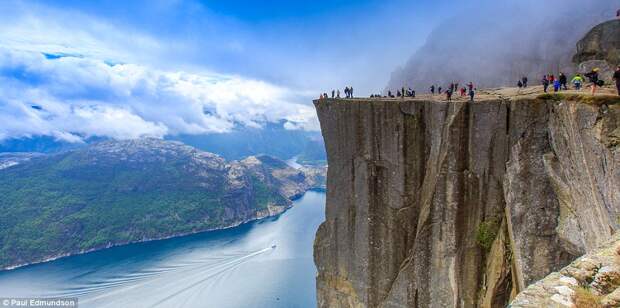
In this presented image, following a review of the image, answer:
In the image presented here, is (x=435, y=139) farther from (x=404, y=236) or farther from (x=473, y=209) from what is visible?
(x=404, y=236)

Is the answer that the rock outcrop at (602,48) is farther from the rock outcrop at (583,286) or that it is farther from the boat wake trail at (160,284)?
the boat wake trail at (160,284)

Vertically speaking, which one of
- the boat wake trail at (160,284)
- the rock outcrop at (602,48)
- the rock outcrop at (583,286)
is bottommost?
the boat wake trail at (160,284)

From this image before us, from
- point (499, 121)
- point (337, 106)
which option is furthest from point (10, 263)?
point (499, 121)

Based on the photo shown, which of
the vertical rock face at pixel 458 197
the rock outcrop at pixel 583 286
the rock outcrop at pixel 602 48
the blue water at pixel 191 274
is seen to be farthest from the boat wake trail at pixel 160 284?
the rock outcrop at pixel 583 286

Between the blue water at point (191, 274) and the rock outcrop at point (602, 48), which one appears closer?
the rock outcrop at point (602, 48)

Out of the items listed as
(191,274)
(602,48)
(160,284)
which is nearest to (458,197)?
(602,48)

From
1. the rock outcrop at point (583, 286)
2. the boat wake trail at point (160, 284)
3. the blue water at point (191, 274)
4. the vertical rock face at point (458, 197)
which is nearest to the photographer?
the rock outcrop at point (583, 286)

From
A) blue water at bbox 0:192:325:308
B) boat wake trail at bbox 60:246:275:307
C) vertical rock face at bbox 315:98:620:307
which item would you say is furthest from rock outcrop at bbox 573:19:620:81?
boat wake trail at bbox 60:246:275:307
